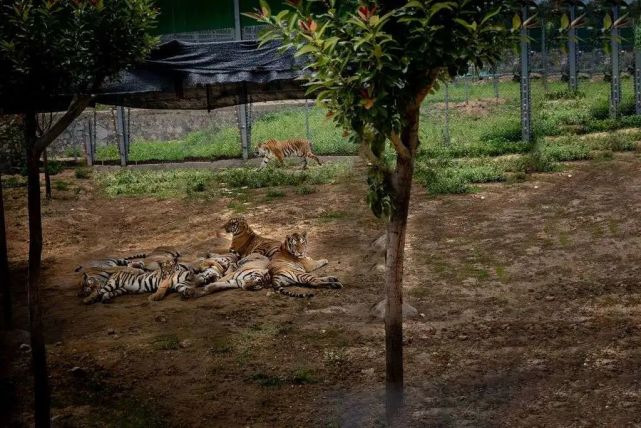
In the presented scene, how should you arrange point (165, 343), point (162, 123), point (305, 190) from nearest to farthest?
point (165, 343), point (305, 190), point (162, 123)

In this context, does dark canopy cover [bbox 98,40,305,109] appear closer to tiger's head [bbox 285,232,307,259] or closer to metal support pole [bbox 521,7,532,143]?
tiger's head [bbox 285,232,307,259]

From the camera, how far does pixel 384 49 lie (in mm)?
4414

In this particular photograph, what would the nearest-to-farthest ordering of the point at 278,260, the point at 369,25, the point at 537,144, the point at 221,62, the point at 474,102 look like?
the point at 369,25 → the point at 278,260 → the point at 221,62 → the point at 537,144 → the point at 474,102

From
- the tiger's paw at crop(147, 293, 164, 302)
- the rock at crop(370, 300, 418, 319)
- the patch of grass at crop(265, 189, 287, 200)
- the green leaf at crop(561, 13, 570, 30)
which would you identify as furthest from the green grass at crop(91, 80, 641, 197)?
the green leaf at crop(561, 13, 570, 30)

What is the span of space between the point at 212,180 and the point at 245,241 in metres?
5.69

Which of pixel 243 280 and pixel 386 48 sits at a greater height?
pixel 386 48

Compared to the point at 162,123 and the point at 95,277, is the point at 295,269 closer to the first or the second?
the point at 95,277

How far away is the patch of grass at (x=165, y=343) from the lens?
22.9 feet

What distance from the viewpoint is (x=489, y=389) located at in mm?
5820

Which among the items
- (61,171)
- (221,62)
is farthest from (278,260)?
(61,171)

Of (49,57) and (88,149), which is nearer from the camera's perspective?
(49,57)

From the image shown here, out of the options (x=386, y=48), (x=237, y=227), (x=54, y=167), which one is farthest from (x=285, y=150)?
(x=386, y=48)

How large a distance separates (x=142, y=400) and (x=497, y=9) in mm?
3727

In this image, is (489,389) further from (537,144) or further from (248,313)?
Answer: (537,144)
